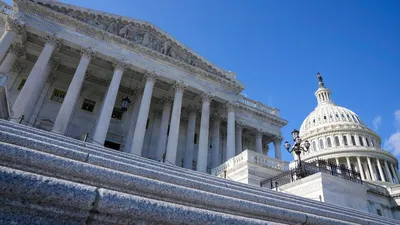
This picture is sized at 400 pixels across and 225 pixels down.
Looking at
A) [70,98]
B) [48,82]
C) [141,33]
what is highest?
[141,33]

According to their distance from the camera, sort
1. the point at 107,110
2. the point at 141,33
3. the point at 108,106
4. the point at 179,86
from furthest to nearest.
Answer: the point at 141,33 < the point at 179,86 < the point at 108,106 < the point at 107,110

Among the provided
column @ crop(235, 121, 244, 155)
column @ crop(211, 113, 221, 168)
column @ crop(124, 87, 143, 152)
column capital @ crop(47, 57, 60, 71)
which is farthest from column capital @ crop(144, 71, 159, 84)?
column @ crop(235, 121, 244, 155)

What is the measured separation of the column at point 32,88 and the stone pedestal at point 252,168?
15277mm

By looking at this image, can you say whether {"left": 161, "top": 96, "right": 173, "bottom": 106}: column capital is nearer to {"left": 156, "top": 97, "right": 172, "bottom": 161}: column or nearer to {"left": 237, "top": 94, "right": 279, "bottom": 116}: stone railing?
{"left": 156, "top": 97, "right": 172, "bottom": 161}: column

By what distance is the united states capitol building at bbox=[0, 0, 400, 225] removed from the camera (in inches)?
96.7

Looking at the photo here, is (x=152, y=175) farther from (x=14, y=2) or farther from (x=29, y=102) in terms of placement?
(x=14, y=2)

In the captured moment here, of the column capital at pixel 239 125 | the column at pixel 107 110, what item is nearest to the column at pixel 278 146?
the column capital at pixel 239 125

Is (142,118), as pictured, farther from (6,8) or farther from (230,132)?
(6,8)

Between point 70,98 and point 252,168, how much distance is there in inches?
590

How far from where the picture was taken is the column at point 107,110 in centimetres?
1828

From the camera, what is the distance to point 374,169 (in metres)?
64.4

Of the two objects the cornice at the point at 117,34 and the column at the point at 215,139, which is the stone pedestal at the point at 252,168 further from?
the cornice at the point at 117,34

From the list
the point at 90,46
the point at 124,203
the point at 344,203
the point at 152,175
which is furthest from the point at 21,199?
the point at 90,46

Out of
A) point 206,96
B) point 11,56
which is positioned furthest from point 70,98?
point 206,96
